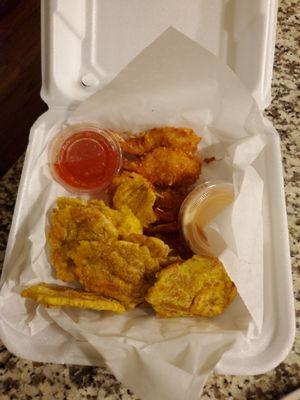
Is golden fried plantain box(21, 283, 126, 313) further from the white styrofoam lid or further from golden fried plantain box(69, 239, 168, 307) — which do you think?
the white styrofoam lid

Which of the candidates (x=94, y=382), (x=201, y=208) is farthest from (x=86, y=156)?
(x=94, y=382)

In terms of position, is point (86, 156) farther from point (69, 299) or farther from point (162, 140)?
point (69, 299)

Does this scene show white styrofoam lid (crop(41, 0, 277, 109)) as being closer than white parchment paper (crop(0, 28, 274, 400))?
No

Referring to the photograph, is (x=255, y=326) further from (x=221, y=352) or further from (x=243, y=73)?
(x=243, y=73)

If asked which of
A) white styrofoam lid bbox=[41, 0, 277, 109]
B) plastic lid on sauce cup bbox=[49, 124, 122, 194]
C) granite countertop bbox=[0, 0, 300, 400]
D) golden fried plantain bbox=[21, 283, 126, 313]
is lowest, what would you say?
granite countertop bbox=[0, 0, 300, 400]

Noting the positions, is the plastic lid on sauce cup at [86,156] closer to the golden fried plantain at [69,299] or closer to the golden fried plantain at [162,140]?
the golden fried plantain at [162,140]

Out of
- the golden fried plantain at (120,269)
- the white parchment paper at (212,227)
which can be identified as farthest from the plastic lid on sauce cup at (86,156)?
the golden fried plantain at (120,269)

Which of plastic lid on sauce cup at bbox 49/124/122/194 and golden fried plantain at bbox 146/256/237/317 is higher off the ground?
plastic lid on sauce cup at bbox 49/124/122/194

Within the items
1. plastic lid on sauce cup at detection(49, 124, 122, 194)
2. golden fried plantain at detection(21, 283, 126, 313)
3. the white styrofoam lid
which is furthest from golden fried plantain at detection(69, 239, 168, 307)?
the white styrofoam lid
